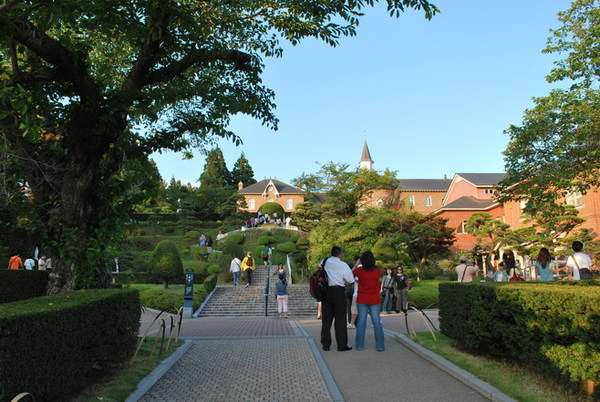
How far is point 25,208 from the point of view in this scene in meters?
7.20

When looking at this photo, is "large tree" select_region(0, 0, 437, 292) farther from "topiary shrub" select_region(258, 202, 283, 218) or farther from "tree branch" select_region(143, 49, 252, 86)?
"topiary shrub" select_region(258, 202, 283, 218)

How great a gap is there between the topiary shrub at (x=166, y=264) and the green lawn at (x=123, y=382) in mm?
16001

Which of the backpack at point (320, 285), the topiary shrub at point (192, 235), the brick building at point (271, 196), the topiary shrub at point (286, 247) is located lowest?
the backpack at point (320, 285)

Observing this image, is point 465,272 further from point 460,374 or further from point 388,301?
point 388,301

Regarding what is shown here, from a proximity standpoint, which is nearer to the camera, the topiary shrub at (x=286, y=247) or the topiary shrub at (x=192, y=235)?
the topiary shrub at (x=286, y=247)

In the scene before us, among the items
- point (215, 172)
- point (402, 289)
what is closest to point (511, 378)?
point (402, 289)

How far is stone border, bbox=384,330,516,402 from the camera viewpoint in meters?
4.93

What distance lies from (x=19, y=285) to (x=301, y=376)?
4903mm

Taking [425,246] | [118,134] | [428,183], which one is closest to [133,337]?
[118,134]

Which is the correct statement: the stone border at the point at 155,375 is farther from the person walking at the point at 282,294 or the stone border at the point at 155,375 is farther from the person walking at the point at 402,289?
the person walking at the point at 402,289

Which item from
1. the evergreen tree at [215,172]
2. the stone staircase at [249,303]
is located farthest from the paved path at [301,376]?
the evergreen tree at [215,172]

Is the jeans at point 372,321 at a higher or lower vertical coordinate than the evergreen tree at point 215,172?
lower

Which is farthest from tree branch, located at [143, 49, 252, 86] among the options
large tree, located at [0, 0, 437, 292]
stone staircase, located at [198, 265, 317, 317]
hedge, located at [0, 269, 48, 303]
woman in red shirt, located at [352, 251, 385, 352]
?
stone staircase, located at [198, 265, 317, 317]

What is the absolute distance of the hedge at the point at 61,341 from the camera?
352cm
